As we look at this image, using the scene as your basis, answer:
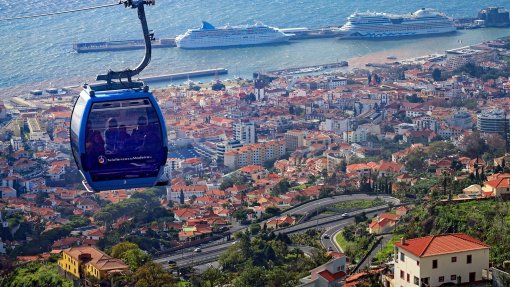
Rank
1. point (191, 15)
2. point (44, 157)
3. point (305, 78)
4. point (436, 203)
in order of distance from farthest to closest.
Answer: point (191, 15) < point (305, 78) < point (44, 157) < point (436, 203)

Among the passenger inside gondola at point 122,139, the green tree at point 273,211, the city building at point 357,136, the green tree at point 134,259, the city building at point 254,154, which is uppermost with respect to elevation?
the passenger inside gondola at point 122,139

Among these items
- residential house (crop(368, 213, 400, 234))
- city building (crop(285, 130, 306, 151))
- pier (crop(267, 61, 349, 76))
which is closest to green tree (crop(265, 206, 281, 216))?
residential house (crop(368, 213, 400, 234))

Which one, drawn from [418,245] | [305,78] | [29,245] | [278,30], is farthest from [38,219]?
[278,30]

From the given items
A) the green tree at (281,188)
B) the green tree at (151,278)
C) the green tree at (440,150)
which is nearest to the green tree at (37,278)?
the green tree at (151,278)

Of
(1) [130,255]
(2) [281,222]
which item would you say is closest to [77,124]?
(1) [130,255]

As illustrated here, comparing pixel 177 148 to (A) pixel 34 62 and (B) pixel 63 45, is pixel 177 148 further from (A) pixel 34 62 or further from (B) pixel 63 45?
(B) pixel 63 45

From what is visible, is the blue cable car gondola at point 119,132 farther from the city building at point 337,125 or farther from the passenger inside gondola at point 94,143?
the city building at point 337,125
